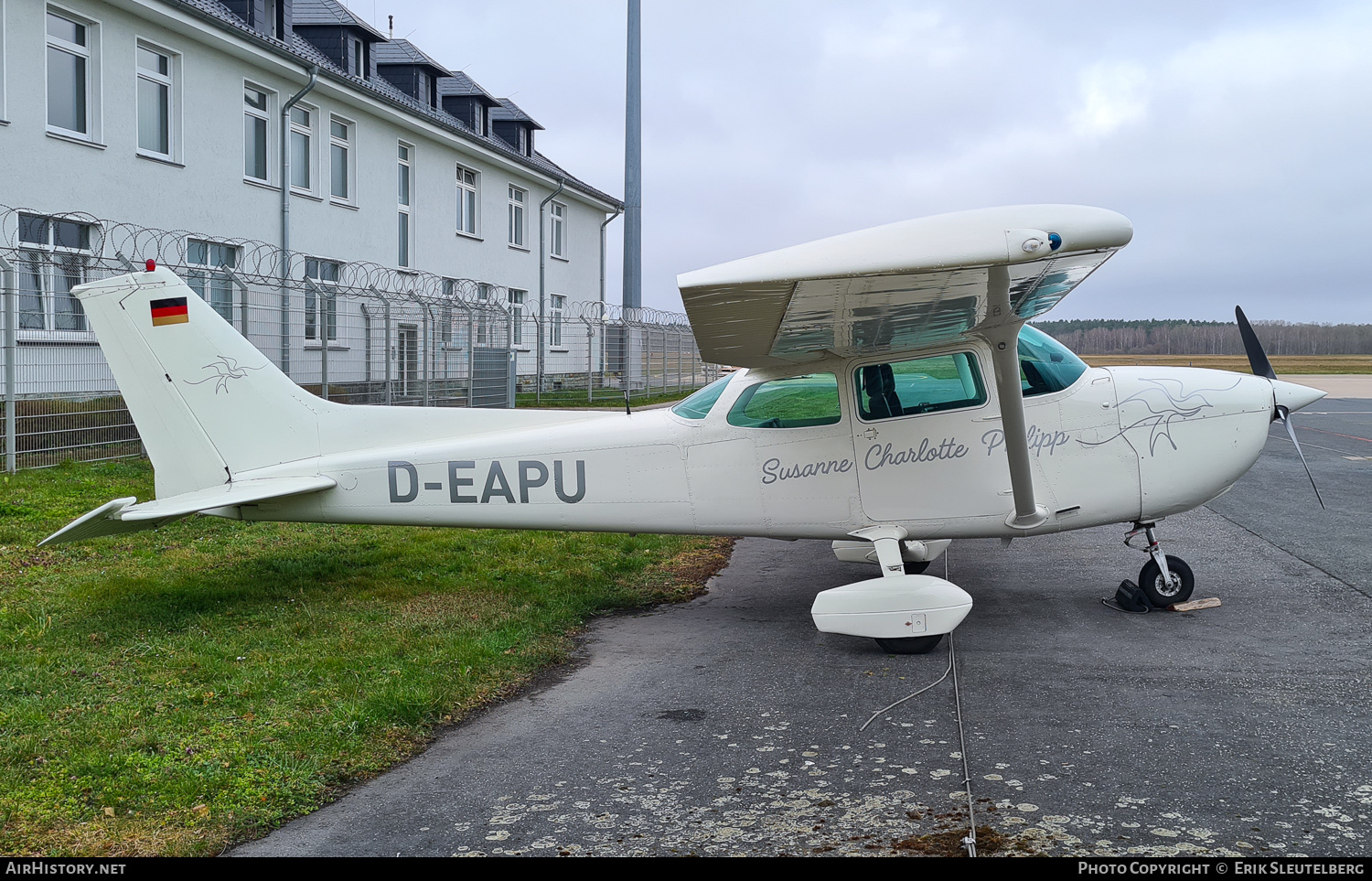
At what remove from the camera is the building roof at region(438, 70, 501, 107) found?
1221 inches

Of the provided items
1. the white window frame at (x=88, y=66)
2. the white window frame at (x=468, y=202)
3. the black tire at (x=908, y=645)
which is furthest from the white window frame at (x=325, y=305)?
the black tire at (x=908, y=645)

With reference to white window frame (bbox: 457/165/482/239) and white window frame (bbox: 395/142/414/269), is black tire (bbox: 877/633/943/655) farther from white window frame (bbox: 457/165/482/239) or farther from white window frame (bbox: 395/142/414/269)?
white window frame (bbox: 457/165/482/239)

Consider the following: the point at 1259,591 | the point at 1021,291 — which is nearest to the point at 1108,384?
the point at 1021,291

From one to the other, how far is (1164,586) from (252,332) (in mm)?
12366

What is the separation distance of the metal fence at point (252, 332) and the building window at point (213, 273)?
1.3 inches

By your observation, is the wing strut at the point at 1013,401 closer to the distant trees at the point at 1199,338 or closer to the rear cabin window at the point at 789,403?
the rear cabin window at the point at 789,403

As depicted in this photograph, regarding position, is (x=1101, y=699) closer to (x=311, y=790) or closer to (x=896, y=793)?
(x=896, y=793)

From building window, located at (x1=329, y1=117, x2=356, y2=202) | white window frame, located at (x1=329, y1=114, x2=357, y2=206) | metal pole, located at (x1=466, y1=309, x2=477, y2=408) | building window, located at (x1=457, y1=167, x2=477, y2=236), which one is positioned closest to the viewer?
metal pole, located at (x1=466, y1=309, x2=477, y2=408)

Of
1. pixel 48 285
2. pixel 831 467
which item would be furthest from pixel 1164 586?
pixel 48 285

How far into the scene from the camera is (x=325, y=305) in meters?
16.1

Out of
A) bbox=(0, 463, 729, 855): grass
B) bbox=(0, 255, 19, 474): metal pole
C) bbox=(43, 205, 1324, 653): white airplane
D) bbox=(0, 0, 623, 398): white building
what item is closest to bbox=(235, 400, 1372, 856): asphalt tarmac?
bbox=(0, 463, 729, 855): grass

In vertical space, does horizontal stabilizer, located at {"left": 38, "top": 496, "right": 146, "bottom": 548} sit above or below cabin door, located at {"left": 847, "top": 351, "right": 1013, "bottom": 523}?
below

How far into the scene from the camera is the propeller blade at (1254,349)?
712 cm

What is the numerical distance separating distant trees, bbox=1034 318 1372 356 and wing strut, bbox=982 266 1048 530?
2039 inches
